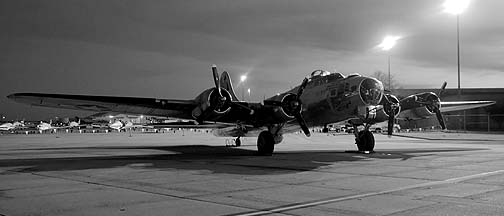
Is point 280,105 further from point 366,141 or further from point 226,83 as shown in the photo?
point 226,83

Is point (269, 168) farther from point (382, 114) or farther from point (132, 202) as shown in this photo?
point (382, 114)

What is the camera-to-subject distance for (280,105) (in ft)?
72.5

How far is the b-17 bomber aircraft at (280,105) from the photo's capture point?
805 inches

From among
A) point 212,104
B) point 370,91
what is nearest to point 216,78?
point 212,104

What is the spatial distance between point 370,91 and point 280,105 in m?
4.32

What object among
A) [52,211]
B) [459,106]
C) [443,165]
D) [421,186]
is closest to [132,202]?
[52,211]

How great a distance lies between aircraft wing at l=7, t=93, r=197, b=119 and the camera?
19.8 m

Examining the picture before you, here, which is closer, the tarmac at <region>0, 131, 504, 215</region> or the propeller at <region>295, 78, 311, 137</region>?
the tarmac at <region>0, 131, 504, 215</region>

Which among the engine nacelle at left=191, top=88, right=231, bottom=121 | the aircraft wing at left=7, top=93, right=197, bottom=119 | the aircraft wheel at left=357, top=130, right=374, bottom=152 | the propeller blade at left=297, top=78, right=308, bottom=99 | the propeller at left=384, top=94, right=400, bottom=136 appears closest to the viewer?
the aircraft wing at left=7, top=93, right=197, bottom=119

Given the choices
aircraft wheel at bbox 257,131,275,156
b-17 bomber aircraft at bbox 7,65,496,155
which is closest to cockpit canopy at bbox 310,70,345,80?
b-17 bomber aircraft at bbox 7,65,496,155

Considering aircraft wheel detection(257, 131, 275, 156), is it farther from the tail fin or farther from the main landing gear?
the tail fin

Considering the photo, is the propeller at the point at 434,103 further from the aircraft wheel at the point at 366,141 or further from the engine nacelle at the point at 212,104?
the engine nacelle at the point at 212,104

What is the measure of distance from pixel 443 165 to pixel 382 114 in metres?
7.45

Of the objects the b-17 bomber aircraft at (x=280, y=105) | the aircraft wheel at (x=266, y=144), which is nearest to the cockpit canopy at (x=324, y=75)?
the b-17 bomber aircraft at (x=280, y=105)
